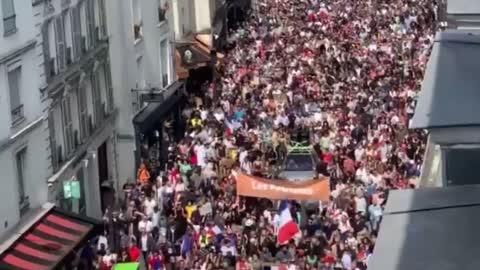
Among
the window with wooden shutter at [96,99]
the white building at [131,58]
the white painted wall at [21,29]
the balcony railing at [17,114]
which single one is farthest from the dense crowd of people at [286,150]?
the white painted wall at [21,29]

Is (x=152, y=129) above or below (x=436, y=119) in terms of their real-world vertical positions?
below

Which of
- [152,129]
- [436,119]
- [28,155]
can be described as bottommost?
[152,129]

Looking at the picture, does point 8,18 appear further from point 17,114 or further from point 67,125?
point 67,125

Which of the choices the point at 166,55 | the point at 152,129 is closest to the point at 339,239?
the point at 152,129

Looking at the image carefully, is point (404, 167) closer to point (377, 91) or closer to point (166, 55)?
point (377, 91)

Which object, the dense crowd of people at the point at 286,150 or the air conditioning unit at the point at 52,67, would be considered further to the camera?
the air conditioning unit at the point at 52,67

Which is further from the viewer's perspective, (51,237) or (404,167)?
(404,167)

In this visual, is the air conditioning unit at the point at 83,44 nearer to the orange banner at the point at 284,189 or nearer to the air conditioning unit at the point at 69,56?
the air conditioning unit at the point at 69,56

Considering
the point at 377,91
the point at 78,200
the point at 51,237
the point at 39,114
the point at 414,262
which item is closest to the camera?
the point at 414,262
